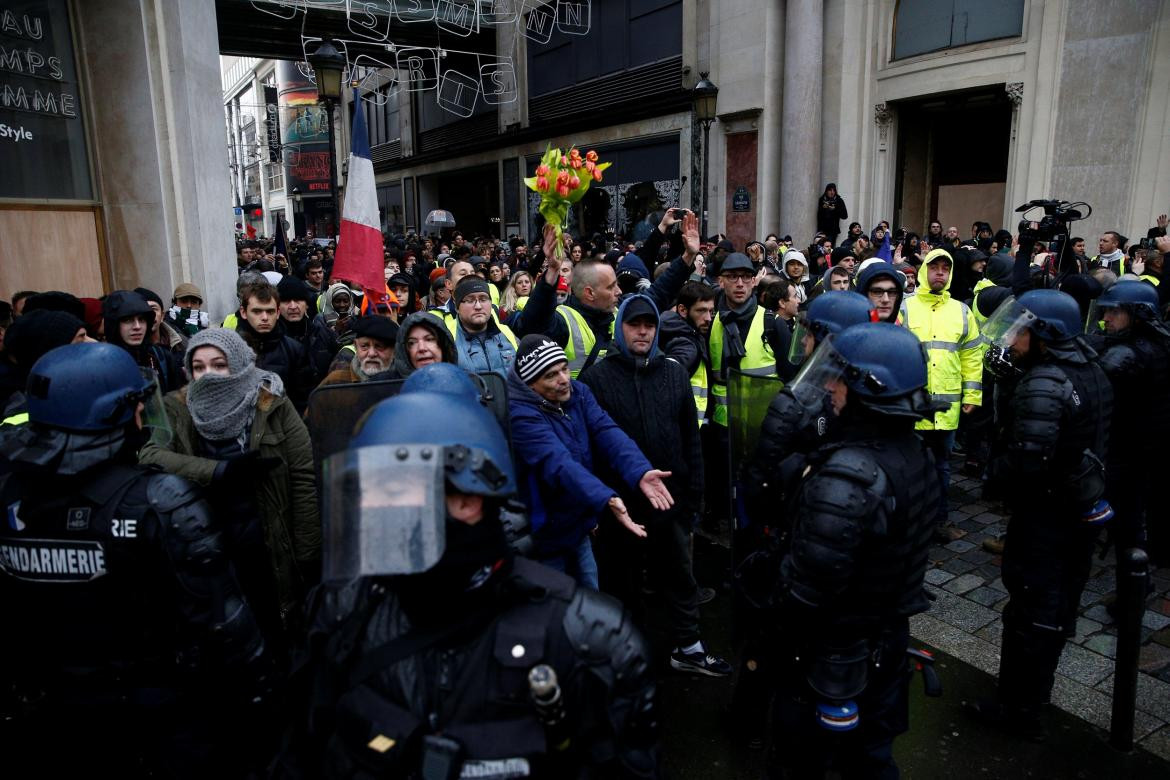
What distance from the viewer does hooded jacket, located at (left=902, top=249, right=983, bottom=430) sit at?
18.3 feet

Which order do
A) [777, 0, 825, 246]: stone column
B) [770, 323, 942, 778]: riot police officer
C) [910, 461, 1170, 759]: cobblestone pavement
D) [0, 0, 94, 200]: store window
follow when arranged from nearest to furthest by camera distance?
[770, 323, 942, 778]: riot police officer → [910, 461, 1170, 759]: cobblestone pavement → [0, 0, 94, 200]: store window → [777, 0, 825, 246]: stone column

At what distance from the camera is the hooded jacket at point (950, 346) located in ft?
18.3

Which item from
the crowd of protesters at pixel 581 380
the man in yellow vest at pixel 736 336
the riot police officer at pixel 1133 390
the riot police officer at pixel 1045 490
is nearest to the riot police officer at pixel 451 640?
the crowd of protesters at pixel 581 380

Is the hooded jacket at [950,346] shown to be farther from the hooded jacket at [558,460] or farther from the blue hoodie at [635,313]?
the hooded jacket at [558,460]

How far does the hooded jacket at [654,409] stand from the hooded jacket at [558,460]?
0.37m

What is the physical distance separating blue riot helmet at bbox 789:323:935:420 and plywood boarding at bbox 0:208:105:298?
724 cm

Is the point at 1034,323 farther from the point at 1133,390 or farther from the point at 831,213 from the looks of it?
the point at 831,213

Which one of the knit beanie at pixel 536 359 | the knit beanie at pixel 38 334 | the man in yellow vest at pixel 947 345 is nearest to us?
the knit beanie at pixel 536 359

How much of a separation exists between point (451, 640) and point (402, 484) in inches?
13.9

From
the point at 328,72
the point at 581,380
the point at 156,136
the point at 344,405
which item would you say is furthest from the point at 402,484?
the point at 328,72

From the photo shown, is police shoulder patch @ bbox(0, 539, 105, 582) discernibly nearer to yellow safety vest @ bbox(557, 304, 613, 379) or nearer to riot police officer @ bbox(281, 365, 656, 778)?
riot police officer @ bbox(281, 365, 656, 778)

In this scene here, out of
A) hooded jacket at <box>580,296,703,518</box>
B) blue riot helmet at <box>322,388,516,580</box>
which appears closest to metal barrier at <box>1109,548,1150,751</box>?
hooded jacket at <box>580,296,703,518</box>

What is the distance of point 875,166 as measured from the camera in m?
15.9

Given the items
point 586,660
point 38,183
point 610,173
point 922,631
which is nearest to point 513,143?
point 610,173
